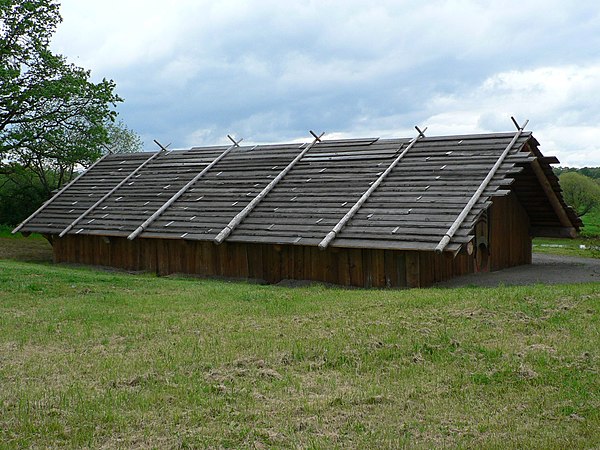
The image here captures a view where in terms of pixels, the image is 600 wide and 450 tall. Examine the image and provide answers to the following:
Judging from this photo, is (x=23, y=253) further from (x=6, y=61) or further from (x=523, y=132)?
(x=523, y=132)

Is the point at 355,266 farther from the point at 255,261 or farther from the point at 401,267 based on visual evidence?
the point at 255,261

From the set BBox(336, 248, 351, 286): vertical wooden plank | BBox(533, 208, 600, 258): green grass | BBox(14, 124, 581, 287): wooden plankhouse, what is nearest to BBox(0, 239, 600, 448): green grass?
BBox(14, 124, 581, 287): wooden plankhouse

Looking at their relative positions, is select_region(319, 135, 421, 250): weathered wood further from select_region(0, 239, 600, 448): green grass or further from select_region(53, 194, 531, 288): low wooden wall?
select_region(0, 239, 600, 448): green grass

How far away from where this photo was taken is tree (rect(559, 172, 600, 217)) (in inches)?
1903

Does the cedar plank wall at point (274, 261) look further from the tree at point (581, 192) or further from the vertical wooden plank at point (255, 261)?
the tree at point (581, 192)

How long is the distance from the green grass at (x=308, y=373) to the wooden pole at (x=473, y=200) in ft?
11.0

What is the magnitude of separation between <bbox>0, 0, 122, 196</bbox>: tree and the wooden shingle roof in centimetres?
565

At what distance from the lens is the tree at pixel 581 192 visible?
4834 cm

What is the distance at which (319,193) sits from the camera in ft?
69.0

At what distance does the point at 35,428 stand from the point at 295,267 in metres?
13.7

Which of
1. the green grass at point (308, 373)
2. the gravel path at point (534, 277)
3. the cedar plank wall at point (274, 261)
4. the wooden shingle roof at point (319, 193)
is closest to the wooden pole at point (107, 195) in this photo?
the wooden shingle roof at point (319, 193)

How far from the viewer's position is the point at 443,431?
6.01 meters

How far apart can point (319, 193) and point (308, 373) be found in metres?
13.4

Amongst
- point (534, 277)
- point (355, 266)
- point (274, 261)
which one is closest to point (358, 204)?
point (355, 266)
